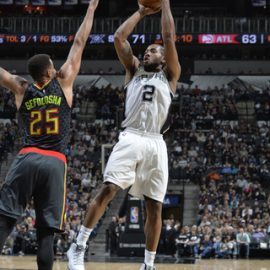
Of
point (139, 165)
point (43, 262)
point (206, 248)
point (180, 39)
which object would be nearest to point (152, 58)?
point (139, 165)

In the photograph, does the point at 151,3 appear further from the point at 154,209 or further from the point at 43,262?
the point at 43,262

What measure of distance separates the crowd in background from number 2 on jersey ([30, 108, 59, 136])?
42.7 ft

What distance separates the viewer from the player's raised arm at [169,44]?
21.8ft

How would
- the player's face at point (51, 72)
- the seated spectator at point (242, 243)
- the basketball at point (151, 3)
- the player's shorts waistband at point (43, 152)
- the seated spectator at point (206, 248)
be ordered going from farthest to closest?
the seated spectator at point (242, 243) < the seated spectator at point (206, 248) < the basketball at point (151, 3) < the player's face at point (51, 72) < the player's shorts waistband at point (43, 152)

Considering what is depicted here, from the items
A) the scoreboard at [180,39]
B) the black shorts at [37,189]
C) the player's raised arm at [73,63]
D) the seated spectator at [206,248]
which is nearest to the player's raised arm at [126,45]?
the player's raised arm at [73,63]

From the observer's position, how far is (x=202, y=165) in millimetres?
24484

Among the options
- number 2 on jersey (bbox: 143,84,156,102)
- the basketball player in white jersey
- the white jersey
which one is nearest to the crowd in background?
the basketball player in white jersey

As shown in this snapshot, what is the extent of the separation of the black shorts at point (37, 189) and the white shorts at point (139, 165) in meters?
1.17

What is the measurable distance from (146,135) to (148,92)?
43 cm

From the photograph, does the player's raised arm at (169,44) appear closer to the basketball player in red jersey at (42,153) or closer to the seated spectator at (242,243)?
the basketball player in red jersey at (42,153)

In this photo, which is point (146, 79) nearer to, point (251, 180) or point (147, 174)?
point (147, 174)

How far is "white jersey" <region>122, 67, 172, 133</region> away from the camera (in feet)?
21.5

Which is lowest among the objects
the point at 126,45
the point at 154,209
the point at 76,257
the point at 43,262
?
the point at 76,257

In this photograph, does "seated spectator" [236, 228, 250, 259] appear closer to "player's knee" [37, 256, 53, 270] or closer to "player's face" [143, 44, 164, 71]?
"player's face" [143, 44, 164, 71]
